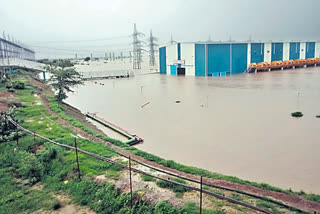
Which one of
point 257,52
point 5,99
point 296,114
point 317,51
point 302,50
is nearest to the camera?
point 296,114

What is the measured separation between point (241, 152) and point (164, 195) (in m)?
4.32

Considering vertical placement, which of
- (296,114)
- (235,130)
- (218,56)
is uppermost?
(218,56)

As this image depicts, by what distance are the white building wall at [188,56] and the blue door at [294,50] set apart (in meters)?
18.9

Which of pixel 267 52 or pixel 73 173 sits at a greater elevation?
pixel 267 52

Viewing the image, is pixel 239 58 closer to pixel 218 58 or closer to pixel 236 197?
pixel 218 58

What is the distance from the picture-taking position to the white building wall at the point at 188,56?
33688 millimetres

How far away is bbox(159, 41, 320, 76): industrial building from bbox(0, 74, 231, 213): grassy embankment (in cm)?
2673

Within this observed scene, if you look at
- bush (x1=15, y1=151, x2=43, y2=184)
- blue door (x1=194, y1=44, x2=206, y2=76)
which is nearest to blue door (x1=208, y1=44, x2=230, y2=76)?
blue door (x1=194, y1=44, x2=206, y2=76)

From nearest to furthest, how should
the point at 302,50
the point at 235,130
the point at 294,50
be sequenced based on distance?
the point at 235,130 < the point at 294,50 < the point at 302,50

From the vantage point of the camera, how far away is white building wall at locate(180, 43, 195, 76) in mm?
33688

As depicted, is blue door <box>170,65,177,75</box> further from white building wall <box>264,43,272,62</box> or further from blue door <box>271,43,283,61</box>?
blue door <box>271,43,283,61</box>

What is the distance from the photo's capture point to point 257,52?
37.6 m

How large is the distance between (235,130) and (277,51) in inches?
1386

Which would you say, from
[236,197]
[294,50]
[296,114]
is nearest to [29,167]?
[236,197]
